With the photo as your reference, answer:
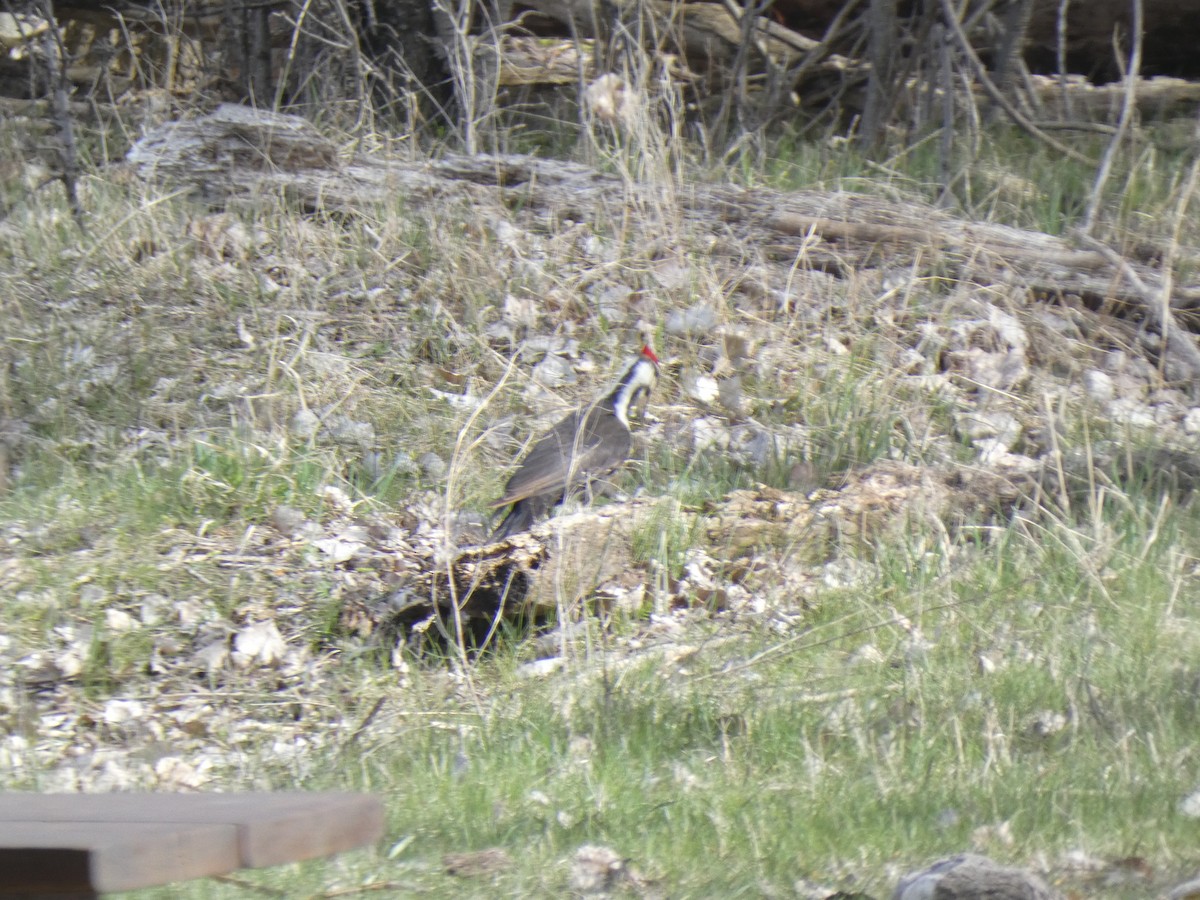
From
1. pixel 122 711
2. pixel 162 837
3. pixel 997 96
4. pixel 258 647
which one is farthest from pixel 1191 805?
pixel 997 96

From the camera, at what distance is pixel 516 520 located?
548cm

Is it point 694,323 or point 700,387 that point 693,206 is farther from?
point 700,387

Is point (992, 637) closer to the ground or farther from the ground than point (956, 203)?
closer to the ground

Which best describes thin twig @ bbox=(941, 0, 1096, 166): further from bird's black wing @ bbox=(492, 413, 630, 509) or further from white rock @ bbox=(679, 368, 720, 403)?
bird's black wing @ bbox=(492, 413, 630, 509)

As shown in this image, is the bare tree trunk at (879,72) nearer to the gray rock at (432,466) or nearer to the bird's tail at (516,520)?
the gray rock at (432,466)

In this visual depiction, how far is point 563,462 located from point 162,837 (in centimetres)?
393

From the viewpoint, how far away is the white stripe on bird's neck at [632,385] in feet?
19.8

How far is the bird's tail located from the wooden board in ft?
11.4

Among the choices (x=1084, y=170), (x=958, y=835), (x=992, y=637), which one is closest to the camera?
(x=958, y=835)

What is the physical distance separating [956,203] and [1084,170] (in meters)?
1.12

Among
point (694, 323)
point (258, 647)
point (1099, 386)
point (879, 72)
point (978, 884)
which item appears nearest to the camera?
point (978, 884)

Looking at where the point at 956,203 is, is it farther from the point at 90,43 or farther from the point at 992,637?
the point at 90,43

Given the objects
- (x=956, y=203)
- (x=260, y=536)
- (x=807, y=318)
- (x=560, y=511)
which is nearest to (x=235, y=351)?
(x=260, y=536)

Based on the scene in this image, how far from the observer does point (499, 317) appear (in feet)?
23.5
